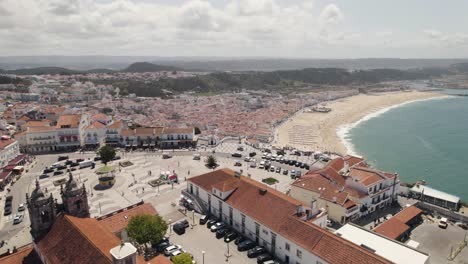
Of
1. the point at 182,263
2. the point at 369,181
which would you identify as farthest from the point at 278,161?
the point at 182,263

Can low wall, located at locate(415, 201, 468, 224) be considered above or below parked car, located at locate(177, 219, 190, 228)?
below

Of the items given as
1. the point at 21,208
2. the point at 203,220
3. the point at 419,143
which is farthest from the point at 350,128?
the point at 21,208

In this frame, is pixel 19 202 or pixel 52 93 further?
pixel 52 93

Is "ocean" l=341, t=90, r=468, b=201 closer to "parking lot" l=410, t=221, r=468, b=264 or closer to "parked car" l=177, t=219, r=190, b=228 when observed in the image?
"parking lot" l=410, t=221, r=468, b=264

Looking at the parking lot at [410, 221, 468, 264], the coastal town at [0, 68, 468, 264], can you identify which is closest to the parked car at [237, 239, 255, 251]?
the coastal town at [0, 68, 468, 264]

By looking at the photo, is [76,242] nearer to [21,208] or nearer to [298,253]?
[298,253]

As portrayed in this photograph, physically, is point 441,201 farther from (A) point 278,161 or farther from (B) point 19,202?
(B) point 19,202
